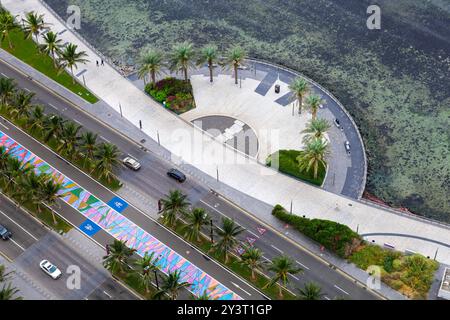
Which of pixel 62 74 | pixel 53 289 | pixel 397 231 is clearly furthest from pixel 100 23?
pixel 397 231

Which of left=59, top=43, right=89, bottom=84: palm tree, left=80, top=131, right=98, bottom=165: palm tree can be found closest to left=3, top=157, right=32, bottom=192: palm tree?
left=80, top=131, right=98, bottom=165: palm tree

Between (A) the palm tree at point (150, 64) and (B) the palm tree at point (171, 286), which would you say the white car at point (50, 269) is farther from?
(A) the palm tree at point (150, 64)

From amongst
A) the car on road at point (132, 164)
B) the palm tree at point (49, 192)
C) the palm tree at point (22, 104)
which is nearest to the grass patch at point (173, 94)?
the car on road at point (132, 164)

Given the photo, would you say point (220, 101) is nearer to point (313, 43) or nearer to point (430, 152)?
point (313, 43)

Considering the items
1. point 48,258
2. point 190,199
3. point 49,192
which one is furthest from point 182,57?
point 48,258

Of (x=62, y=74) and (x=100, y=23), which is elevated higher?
(x=100, y=23)

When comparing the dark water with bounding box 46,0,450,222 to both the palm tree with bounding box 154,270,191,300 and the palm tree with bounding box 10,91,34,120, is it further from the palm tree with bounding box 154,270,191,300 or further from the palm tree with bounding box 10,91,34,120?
the palm tree with bounding box 154,270,191,300
